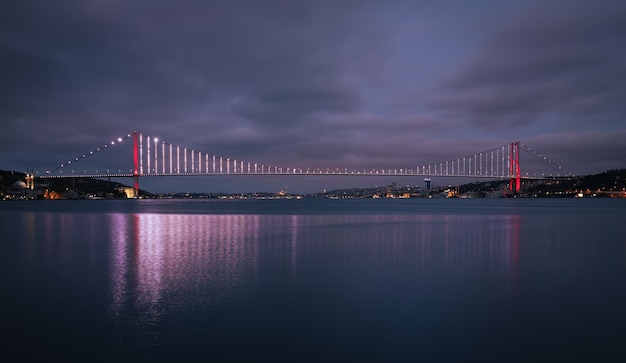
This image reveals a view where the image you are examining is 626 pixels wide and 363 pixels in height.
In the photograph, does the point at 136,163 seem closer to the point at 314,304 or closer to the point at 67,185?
the point at 67,185

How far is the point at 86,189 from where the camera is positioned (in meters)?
92.8

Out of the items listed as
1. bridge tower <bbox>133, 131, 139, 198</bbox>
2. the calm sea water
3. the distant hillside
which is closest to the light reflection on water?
the calm sea water

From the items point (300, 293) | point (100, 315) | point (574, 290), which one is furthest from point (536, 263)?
point (100, 315)

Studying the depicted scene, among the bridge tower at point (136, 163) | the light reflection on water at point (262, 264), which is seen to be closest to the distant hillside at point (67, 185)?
the bridge tower at point (136, 163)

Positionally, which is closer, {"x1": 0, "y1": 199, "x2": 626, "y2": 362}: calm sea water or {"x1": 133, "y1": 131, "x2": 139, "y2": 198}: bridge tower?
{"x1": 0, "y1": 199, "x2": 626, "y2": 362}: calm sea water

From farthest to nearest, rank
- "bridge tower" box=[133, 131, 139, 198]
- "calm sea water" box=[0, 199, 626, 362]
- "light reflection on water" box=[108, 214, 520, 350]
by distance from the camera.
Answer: "bridge tower" box=[133, 131, 139, 198] → "light reflection on water" box=[108, 214, 520, 350] → "calm sea water" box=[0, 199, 626, 362]

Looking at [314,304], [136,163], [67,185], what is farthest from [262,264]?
[67,185]

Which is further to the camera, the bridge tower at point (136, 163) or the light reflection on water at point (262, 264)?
the bridge tower at point (136, 163)

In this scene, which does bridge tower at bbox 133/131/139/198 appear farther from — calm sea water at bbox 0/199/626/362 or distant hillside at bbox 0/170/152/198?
calm sea water at bbox 0/199/626/362

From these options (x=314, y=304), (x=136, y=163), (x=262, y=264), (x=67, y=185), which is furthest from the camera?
(x=67, y=185)

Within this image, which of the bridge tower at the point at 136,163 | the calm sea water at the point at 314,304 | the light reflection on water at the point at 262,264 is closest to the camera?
the calm sea water at the point at 314,304

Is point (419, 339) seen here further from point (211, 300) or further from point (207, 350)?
point (211, 300)

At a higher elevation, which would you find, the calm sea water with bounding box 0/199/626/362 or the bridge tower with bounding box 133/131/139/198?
the bridge tower with bounding box 133/131/139/198

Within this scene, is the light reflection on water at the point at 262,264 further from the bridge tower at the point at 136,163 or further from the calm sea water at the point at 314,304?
the bridge tower at the point at 136,163
